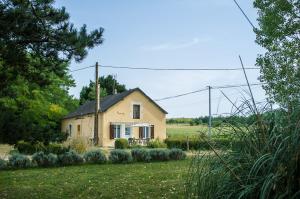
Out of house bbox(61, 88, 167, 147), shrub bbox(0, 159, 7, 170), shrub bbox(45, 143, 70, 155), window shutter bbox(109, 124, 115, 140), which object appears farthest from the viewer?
house bbox(61, 88, 167, 147)

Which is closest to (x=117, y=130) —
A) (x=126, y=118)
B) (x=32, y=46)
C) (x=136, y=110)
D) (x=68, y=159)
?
(x=126, y=118)

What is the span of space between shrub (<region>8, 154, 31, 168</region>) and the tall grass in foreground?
1358 centimetres

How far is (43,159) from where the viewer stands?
16.9 m

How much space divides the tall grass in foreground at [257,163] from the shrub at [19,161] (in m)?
13.6

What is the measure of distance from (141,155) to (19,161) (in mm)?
4733

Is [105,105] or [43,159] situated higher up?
[105,105]

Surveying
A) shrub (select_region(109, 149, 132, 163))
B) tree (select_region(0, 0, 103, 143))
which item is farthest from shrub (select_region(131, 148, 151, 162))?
tree (select_region(0, 0, 103, 143))

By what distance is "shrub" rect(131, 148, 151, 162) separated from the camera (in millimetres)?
18875

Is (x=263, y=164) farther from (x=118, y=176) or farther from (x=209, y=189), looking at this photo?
(x=118, y=176)

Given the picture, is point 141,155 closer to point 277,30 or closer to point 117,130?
point 277,30

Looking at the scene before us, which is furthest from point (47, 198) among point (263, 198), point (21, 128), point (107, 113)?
point (107, 113)

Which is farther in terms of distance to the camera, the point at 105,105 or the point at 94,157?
the point at 105,105

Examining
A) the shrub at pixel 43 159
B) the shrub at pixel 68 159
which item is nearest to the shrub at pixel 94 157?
the shrub at pixel 68 159

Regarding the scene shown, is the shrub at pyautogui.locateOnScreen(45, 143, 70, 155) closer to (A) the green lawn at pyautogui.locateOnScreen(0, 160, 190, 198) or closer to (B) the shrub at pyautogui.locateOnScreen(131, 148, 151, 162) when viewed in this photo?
(B) the shrub at pyautogui.locateOnScreen(131, 148, 151, 162)
